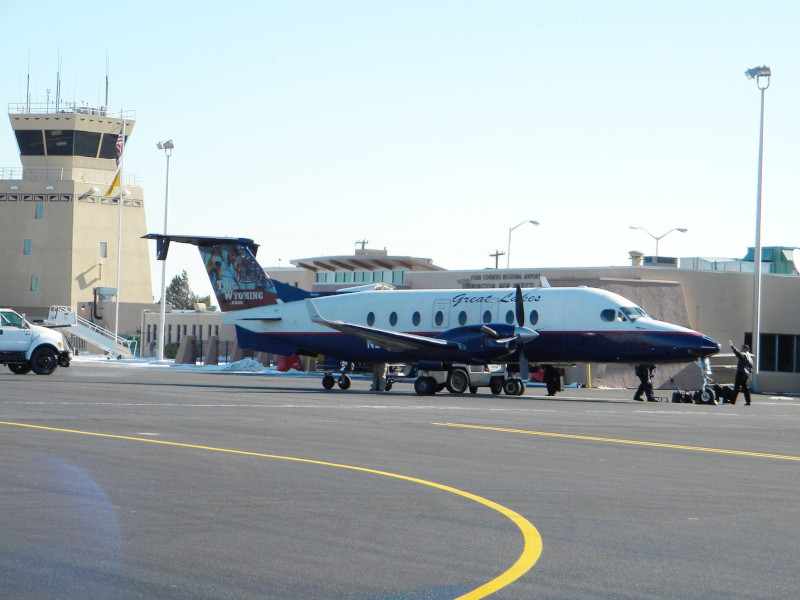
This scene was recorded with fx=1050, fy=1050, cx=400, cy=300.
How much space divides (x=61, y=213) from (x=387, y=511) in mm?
78123

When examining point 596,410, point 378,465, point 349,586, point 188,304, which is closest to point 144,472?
point 378,465

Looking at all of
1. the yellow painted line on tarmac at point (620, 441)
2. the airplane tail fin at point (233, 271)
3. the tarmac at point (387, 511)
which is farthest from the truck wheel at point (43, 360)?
the yellow painted line on tarmac at point (620, 441)

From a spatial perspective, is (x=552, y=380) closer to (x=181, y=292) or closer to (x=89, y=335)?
(x=89, y=335)

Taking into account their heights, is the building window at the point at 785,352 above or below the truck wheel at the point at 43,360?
above

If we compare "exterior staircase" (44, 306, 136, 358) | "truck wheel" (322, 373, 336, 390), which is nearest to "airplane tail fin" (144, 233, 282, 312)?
"truck wheel" (322, 373, 336, 390)

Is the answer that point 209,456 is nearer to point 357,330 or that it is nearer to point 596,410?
point 596,410

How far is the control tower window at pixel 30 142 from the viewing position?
271 ft

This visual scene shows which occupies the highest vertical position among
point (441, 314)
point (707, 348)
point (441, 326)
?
point (441, 314)

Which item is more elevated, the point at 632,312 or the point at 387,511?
the point at 632,312

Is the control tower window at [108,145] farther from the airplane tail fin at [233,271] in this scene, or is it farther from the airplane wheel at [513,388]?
the airplane wheel at [513,388]

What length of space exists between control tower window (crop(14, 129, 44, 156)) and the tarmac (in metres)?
68.9

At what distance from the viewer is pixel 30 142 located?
83125 mm

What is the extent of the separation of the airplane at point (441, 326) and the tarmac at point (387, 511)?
12.7 metres

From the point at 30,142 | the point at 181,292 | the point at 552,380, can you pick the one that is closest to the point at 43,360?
the point at 552,380
